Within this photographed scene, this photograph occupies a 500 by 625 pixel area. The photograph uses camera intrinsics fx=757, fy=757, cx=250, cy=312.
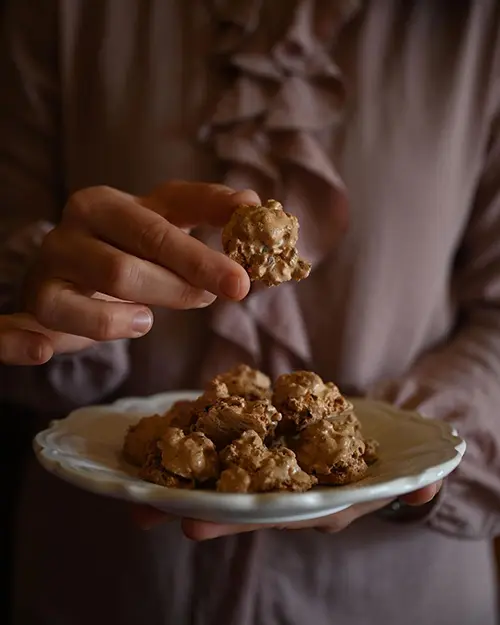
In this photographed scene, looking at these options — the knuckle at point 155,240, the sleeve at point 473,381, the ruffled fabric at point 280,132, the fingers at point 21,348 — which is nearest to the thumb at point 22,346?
the fingers at point 21,348

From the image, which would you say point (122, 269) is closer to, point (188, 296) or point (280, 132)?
point (188, 296)

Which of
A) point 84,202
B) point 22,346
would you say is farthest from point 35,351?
point 84,202

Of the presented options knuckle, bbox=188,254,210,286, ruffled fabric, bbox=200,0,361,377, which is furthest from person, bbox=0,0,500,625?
knuckle, bbox=188,254,210,286

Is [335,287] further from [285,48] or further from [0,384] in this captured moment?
[0,384]

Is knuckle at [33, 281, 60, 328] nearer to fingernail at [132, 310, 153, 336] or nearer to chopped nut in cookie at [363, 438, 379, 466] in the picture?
fingernail at [132, 310, 153, 336]

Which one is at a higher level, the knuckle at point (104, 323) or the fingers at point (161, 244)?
the fingers at point (161, 244)

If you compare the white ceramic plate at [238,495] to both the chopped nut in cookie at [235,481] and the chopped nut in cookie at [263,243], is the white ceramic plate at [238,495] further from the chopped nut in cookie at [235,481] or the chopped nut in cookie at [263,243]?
the chopped nut in cookie at [263,243]
